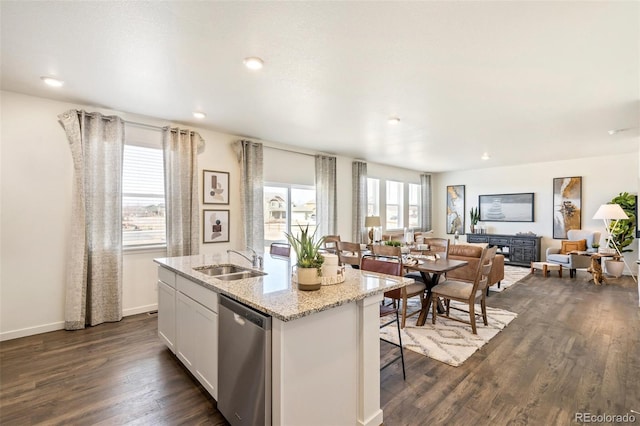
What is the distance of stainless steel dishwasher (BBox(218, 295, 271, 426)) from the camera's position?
157 cm

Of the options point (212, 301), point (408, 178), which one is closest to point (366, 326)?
point (212, 301)

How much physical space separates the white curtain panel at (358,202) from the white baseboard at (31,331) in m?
5.17

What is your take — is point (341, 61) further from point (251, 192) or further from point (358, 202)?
point (358, 202)

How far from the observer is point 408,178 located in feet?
28.7

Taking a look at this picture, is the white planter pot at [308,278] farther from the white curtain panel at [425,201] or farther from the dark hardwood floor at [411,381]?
the white curtain panel at [425,201]

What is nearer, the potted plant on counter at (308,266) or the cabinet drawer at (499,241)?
the potted plant on counter at (308,266)

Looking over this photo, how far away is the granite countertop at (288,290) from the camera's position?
157cm

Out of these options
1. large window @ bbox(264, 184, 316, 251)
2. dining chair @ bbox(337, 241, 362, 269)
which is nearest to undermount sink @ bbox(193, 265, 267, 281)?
dining chair @ bbox(337, 241, 362, 269)

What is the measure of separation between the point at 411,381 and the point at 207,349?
1629 millimetres

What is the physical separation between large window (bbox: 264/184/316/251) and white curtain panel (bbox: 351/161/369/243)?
1170 mm

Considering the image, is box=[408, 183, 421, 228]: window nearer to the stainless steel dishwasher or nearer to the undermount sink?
the undermount sink

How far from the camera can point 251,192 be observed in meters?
5.00

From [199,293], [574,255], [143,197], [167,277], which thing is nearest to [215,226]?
[143,197]

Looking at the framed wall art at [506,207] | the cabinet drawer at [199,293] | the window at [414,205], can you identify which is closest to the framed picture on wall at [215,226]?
A: the cabinet drawer at [199,293]
